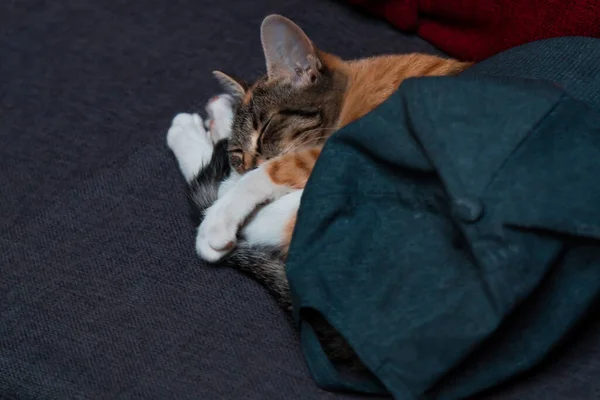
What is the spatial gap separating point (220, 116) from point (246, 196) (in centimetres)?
36

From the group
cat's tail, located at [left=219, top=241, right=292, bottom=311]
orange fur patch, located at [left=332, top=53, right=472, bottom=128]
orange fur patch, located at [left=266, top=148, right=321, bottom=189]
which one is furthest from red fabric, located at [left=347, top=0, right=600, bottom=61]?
cat's tail, located at [left=219, top=241, right=292, bottom=311]

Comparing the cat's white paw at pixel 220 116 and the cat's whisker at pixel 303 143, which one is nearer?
the cat's whisker at pixel 303 143

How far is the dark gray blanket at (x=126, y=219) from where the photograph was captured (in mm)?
1155

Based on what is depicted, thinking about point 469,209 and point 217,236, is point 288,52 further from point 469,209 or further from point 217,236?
point 469,209

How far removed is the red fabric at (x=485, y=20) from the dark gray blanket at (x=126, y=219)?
0.19ft

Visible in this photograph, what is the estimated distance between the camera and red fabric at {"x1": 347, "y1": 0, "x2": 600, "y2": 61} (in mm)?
1488

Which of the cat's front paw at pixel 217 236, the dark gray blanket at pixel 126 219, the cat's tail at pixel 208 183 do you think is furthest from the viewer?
the cat's tail at pixel 208 183

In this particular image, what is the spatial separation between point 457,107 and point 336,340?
39 cm

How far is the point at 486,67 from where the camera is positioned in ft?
4.47

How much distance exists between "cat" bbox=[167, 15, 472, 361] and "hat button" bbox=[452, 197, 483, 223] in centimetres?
37

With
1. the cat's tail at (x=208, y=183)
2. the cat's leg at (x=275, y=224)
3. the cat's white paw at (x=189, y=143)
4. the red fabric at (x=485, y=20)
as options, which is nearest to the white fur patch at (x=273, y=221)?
the cat's leg at (x=275, y=224)

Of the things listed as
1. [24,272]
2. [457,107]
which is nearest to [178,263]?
[24,272]

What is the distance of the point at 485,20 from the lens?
166 centimetres

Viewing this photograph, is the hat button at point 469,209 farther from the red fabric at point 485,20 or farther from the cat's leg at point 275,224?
the red fabric at point 485,20
